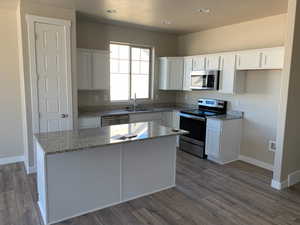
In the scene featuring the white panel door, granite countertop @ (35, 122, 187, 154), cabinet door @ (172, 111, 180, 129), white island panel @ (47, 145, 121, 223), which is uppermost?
the white panel door

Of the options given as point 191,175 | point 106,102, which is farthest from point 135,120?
point 191,175

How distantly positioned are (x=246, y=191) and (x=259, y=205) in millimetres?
398

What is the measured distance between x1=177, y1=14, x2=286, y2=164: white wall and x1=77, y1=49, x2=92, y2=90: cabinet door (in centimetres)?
281

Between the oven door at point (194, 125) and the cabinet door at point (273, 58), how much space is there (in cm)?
154

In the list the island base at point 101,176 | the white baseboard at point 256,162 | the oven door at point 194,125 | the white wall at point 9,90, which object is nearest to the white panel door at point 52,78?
the white wall at point 9,90

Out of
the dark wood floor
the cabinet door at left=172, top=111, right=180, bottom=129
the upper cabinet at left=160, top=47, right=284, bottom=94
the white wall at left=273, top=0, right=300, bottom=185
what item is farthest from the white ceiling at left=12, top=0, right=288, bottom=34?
the dark wood floor

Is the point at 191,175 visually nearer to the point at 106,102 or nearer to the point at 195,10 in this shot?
the point at 106,102

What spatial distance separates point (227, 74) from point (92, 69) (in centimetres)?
271

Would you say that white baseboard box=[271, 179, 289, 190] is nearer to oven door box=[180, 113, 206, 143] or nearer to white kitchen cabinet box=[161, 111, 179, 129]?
oven door box=[180, 113, 206, 143]

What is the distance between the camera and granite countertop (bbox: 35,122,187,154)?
249 cm

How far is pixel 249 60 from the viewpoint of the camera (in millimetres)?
4277

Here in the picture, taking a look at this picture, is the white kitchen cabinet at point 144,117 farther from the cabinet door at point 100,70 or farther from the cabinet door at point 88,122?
the cabinet door at point 100,70

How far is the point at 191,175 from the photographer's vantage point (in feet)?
13.3

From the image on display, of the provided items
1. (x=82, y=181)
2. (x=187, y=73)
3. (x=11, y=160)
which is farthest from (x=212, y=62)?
(x=11, y=160)
